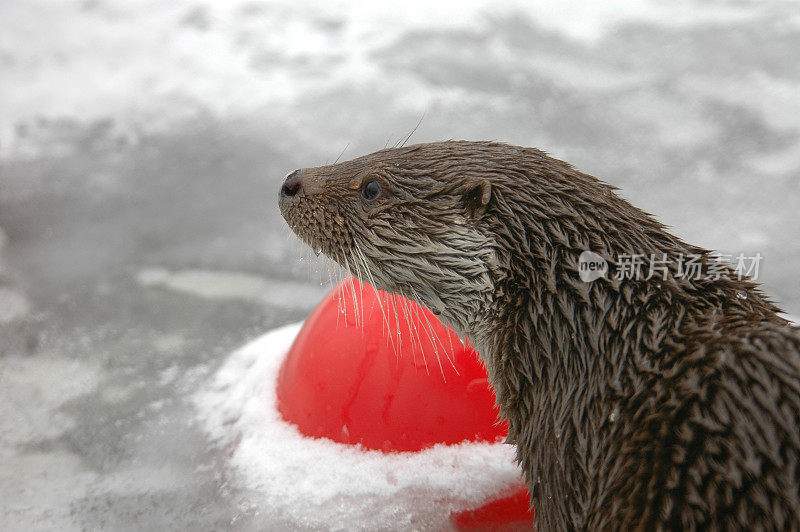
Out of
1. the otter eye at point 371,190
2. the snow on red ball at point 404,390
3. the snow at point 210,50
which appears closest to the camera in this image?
the otter eye at point 371,190

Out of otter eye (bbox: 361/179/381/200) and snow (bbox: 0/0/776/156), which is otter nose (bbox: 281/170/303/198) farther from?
snow (bbox: 0/0/776/156)

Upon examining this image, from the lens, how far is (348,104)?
505 centimetres

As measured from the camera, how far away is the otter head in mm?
1936

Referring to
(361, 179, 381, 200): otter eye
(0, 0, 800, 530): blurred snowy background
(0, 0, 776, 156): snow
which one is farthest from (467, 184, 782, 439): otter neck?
(0, 0, 776, 156): snow

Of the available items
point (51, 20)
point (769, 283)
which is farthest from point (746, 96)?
point (51, 20)

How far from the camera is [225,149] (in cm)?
479

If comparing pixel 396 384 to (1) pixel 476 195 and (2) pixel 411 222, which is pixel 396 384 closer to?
(2) pixel 411 222

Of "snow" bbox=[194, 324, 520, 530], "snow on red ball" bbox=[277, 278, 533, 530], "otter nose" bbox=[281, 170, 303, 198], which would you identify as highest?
"otter nose" bbox=[281, 170, 303, 198]

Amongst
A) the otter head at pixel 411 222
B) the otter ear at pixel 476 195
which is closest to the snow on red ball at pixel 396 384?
the otter head at pixel 411 222

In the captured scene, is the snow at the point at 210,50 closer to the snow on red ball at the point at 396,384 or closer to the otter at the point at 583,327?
the snow on red ball at the point at 396,384

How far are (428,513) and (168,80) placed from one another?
13.6ft

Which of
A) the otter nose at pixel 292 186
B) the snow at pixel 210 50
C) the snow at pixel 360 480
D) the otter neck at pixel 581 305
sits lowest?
the snow at pixel 360 480

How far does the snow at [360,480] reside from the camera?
2275mm

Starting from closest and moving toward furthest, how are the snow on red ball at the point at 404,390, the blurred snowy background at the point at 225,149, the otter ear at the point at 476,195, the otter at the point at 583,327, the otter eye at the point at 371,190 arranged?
the otter at the point at 583,327 < the otter ear at the point at 476,195 < the otter eye at the point at 371,190 < the snow on red ball at the point at 404,390 < the blurred snowy background at the point at 225,149
